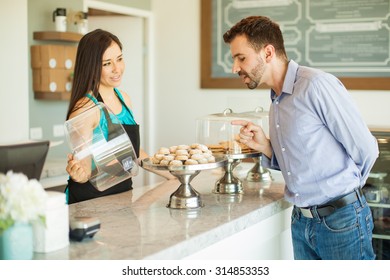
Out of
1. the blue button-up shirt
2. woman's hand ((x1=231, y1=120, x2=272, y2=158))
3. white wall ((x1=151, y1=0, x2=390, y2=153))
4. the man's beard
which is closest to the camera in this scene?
the blue button-up shirt

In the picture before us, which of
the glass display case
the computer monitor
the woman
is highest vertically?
the woman

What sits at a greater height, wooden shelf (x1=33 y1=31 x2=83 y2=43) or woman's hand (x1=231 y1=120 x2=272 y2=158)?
wooden shelf (x1=33 y1=31 x2=83 y2=43)

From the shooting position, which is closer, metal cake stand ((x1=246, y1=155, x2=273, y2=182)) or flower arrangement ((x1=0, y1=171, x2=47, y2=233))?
flower arrangement ((x1=0, y1=171, x2=47, y2=233))

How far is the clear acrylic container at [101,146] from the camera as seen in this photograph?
2271 millimetres

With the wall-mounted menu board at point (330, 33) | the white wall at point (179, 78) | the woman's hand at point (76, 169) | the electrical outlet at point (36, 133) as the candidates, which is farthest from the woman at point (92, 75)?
the white wall at point (179, 78)

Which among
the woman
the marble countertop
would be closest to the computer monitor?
the marble countertop

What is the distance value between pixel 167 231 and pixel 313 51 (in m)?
3.51

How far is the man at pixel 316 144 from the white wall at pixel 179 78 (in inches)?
121

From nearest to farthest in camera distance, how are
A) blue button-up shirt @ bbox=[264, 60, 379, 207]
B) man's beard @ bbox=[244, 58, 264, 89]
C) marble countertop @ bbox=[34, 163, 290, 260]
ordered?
1. marble countertop @ bbox=[34, 163, 290, 260]
2. blue button-up shirt @ bbox=[264, 60, 379, 207]
3. man's beard @ bbox=[244, 58, 264, 89]

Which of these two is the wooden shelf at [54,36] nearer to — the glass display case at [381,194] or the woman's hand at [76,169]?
the glass display case at [381,194]

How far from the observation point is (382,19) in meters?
5.00

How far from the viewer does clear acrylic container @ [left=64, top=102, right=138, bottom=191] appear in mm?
2271

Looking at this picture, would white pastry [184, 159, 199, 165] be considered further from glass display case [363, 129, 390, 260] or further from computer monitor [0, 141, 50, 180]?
glass display case [363, 129, 390, 260]

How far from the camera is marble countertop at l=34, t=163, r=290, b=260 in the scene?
1913 millimetres
